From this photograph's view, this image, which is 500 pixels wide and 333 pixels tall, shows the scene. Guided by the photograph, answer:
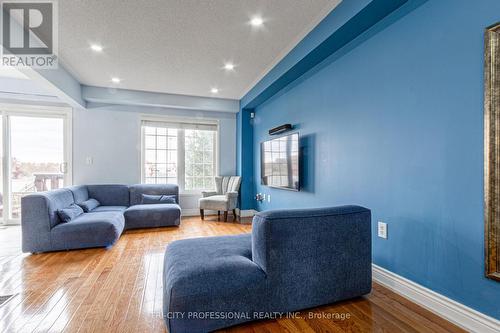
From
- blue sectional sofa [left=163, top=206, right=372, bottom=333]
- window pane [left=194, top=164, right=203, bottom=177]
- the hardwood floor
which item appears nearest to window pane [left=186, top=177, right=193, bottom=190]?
window pane [left=194, top=164, right=203, bottom=177]

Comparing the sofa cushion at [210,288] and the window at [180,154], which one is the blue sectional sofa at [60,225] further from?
the sofa cushion at [210,288]

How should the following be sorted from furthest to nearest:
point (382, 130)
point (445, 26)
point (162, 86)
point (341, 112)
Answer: point (162, 86) < point (341, 112) < point (382, 130) < point (445, 26)

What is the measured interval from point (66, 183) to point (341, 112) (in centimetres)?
502

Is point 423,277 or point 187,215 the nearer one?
point 423,277

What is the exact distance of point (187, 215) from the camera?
17.3 feet

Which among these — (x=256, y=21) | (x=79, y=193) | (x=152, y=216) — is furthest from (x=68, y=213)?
(x=256, y=21)

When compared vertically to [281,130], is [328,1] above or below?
above

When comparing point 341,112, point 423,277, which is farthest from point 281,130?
point 423,277

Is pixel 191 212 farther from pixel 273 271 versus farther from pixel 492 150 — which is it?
pixel 492 150

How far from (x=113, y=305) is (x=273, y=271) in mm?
1261

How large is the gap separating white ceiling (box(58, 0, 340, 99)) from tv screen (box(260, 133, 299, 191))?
1148mm

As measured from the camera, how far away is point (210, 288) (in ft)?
4.71

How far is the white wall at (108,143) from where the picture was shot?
4641 millimetres

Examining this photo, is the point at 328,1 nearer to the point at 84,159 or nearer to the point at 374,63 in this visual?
the point at 374,63
